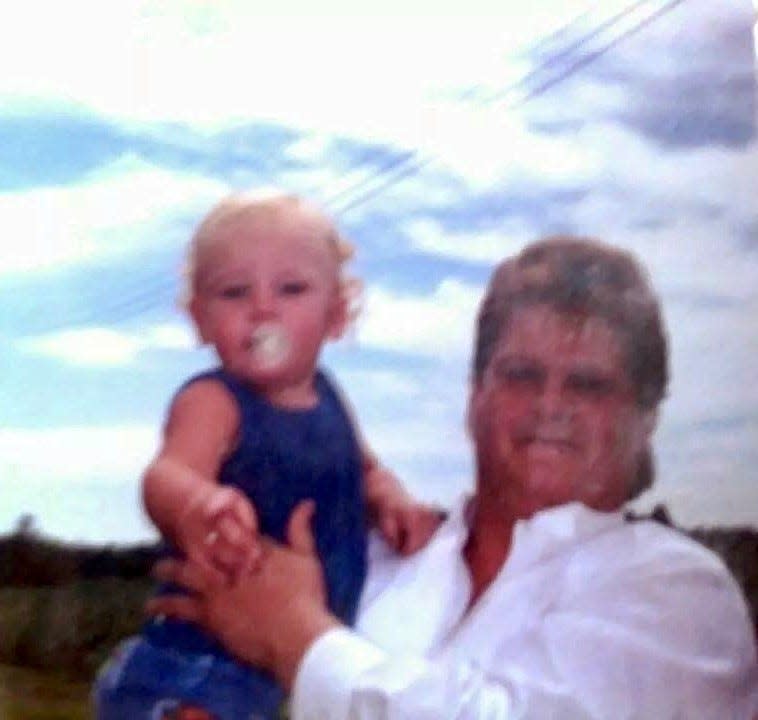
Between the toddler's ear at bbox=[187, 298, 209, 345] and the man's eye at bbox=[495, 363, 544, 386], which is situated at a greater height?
the toddler's ear at bbox=[187, 298, 209, 345]

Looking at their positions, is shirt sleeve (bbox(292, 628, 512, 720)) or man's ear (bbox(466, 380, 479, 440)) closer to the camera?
shirt sleeve (bbox(292, 628, 512, 720))

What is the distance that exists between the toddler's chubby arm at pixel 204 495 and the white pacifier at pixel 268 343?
0.22 ft

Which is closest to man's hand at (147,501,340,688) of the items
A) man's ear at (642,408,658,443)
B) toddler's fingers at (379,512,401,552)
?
toddler's fingers at (379,512,401,552)

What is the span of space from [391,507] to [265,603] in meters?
0.21

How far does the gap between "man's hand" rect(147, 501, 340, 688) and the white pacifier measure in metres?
0.19

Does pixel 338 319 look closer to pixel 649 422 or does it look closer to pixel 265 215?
pixel 265 215

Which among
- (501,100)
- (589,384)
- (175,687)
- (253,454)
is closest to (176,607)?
(175,687)

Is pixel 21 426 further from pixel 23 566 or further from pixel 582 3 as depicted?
pixel 582 3

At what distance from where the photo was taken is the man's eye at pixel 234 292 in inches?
84.0

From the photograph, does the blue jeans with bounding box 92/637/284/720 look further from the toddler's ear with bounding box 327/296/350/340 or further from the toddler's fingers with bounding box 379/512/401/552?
the toddler's ear with bounding box 327/296/350/340

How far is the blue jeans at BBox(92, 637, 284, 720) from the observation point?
6.68 feet

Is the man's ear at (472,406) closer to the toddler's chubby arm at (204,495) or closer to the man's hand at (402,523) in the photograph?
the man's hand at (402,523)

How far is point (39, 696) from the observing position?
6.95ft

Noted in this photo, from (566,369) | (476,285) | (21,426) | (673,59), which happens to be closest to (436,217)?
(476,285)
